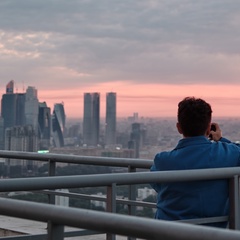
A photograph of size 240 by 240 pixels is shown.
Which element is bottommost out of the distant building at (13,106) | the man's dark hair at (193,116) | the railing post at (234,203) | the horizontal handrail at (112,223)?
the railing post at (234,203)

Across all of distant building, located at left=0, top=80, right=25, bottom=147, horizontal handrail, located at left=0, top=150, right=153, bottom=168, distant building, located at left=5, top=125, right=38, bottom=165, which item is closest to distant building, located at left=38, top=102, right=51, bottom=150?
distant building, located at left=0, top=80, right=25, bottom=147

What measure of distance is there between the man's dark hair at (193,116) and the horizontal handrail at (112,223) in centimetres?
162

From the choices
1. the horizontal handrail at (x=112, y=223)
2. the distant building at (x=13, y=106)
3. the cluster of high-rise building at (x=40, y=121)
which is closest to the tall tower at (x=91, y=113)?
the cluster of high-rise building at (x=40, y=121)

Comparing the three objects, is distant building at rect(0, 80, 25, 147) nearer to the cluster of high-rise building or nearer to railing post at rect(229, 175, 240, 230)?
the cluster of high-rise building

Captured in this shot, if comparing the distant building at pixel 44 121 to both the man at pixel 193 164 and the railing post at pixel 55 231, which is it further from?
the railing post at pixel 55 231

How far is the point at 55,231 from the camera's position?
9.97 feet

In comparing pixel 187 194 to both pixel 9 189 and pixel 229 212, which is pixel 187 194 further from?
pixel 9 189

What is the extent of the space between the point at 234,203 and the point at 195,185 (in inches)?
12.2

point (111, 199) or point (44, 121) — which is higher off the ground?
point (44, 121)

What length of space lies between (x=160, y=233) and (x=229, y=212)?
7.07 ft

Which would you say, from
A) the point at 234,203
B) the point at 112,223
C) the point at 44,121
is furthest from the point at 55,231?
the point at 44,121

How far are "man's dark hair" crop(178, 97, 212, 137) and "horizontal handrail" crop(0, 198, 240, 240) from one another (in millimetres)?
1616

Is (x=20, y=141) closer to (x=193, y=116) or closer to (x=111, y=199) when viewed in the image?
(x=111, y=199)

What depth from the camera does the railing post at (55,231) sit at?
119 inches
